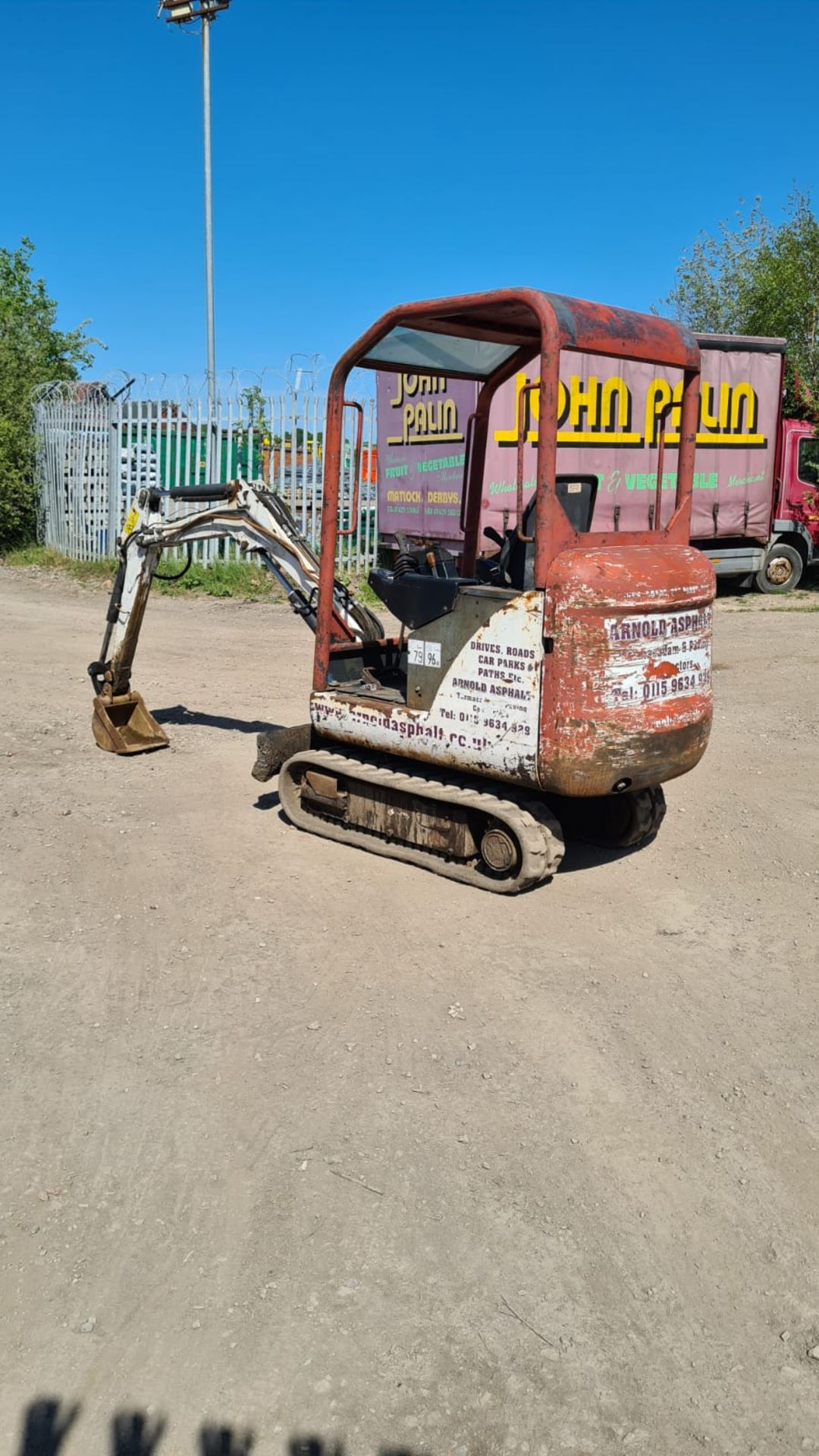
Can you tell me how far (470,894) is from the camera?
18.6 ft

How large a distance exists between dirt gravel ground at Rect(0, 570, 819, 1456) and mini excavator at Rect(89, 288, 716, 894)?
324mm

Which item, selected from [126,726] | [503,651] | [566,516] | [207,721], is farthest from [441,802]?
[207,721]

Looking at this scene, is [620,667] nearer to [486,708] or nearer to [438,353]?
[486,708]

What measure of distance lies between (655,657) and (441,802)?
1.29m

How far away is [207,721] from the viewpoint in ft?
29.7

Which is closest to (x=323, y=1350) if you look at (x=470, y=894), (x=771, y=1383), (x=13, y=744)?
(x=771, y=1383)

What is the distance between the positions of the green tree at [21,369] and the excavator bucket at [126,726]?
1262cm

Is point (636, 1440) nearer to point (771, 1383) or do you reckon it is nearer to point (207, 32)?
point (771, 1383)

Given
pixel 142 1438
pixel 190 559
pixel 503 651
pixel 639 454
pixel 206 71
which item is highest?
pixel 206 71

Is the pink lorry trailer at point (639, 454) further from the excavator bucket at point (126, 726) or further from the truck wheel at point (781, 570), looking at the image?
the excavator bucket at point (126, 726)

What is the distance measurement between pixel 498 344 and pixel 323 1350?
5.06m

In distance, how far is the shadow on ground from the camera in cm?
258

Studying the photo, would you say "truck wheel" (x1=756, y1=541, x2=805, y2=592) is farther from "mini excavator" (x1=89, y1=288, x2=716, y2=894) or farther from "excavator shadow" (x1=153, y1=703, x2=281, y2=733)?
"mini excavator" (x1=89, y1=288, x2=716, y2=894)

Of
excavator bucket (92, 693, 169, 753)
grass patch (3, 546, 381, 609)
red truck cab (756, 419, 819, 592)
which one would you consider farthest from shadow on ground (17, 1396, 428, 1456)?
red truck cab (756, 419, 819, 592)
